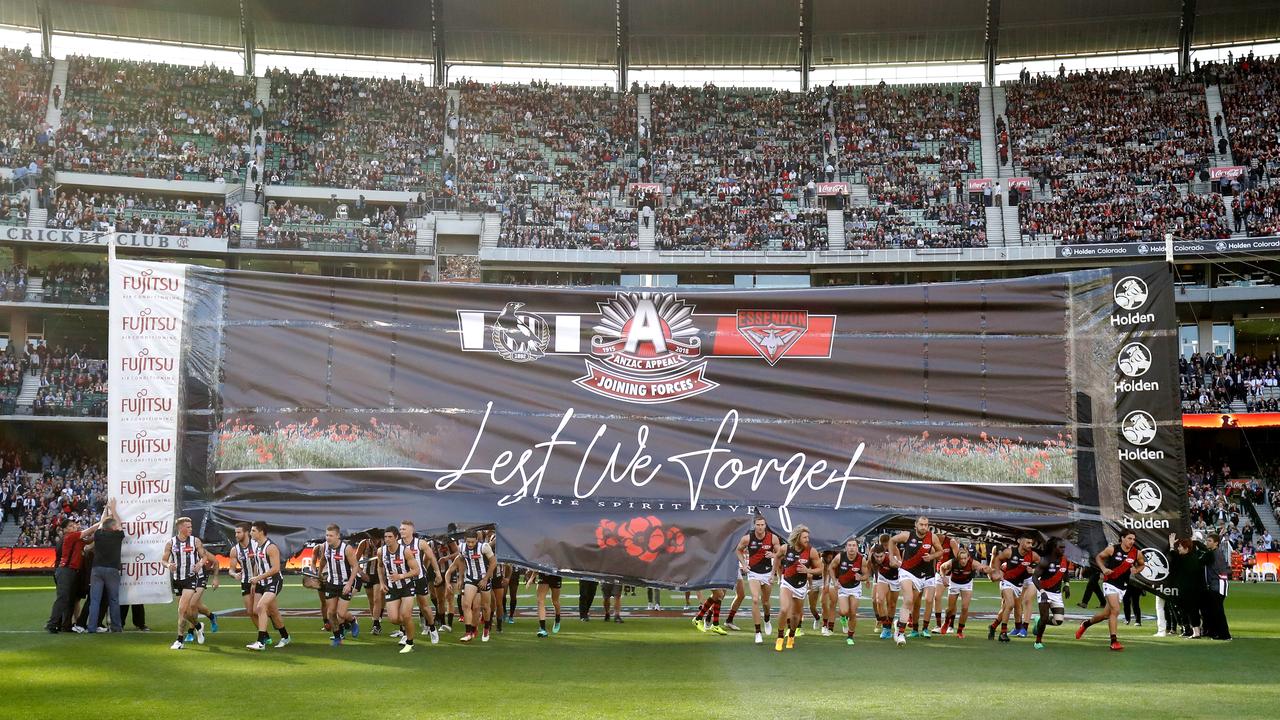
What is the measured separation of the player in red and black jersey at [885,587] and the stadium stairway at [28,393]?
34.6 metres

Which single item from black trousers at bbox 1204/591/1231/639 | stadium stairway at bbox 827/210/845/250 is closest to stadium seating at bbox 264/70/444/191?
stadium stairway at bbox 827/210/845/250

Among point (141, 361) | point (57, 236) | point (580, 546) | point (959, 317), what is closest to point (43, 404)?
point (57, 236)

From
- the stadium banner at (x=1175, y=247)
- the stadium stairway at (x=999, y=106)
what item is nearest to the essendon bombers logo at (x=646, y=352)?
the stadium banner at (x=1175, y=247)

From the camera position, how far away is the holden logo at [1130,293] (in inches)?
523

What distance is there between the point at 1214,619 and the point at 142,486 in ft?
51.5

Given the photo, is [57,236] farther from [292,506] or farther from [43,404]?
[292,506]

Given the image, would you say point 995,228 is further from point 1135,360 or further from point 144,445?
point 144,445

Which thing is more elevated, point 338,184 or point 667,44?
point 667,44

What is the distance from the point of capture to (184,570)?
15219 millimetres

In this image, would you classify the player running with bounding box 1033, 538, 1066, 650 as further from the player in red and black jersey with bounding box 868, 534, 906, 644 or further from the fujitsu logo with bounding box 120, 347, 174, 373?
the fujitsu logo with bounding box 120, 347, 174, 373

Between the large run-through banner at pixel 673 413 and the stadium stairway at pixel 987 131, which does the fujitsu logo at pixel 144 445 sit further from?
the stadium stairway at pixel 987 131

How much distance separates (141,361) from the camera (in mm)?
14195

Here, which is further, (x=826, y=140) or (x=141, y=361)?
(x=826, y=140)

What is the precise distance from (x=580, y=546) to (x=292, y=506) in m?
3.58
